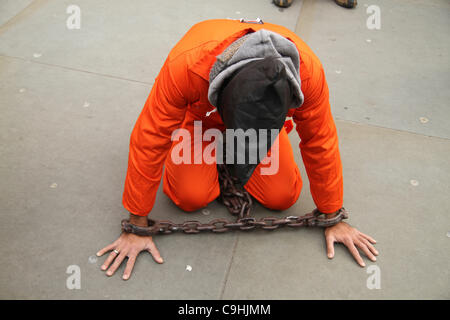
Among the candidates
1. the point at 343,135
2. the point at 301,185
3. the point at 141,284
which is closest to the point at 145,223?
the point at 141,284

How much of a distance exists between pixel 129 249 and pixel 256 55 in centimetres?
103

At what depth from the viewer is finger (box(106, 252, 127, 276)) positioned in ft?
5.77

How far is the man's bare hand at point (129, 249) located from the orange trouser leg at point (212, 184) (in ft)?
0.90

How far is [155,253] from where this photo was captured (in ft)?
6.02

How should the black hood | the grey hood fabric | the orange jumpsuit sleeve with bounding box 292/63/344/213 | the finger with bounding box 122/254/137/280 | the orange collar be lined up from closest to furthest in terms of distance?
the black hood < the grey hood fabric < the orange collar < the orange jumpsuit sleeve with bounding box 292/63/344/213 < the finger with bounding box 122/254/137/280

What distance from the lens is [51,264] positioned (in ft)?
5.91

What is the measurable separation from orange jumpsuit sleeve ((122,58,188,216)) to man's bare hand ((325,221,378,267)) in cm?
85

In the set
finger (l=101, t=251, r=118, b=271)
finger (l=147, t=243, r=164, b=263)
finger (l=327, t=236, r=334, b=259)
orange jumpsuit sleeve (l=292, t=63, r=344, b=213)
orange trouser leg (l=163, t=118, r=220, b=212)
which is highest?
orange jumpsuit sleeve (l=292, t=63, r=344, b=213)

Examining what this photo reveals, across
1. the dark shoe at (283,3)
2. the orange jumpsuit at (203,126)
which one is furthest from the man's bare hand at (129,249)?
the dark shoe at (283,3)

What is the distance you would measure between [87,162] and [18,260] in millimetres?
658

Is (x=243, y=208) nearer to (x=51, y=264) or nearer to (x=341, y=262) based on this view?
(x=341, y=262)

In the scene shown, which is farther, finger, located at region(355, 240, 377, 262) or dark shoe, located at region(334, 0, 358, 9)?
dark shoe, located at region(334, 0, 358, 9)

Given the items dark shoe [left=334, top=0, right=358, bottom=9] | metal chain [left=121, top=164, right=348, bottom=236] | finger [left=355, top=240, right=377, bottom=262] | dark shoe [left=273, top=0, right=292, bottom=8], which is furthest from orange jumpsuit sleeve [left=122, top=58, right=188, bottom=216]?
dark shoe [left=334, top=0, right=358, bottom=9]

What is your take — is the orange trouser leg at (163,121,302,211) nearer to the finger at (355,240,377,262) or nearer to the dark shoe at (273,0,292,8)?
the finger at (355,240,377,262)
